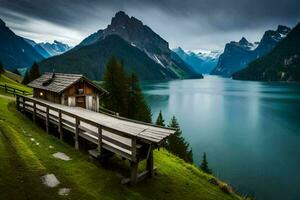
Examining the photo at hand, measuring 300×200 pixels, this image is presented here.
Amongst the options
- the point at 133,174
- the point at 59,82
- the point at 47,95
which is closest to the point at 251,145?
the point at 59,82

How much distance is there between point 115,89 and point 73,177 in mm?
37726

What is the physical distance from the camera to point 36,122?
2352 centimetres

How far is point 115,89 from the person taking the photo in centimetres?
4919

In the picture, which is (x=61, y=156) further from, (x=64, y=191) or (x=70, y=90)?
(x=70, y=90)

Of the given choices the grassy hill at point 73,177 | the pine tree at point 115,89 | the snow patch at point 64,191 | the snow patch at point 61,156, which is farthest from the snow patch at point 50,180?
the pine tree at point 115,89

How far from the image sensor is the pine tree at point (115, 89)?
48.6 metres

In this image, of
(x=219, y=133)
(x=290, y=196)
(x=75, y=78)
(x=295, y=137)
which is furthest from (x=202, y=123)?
(x=75, y=78)

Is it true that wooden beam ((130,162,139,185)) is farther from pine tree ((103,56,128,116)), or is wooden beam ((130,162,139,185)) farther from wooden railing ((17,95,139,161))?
pine tree ((103,56,128,116))

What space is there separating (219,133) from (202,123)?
432 inches

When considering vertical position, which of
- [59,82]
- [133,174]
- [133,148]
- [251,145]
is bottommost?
[251,145]

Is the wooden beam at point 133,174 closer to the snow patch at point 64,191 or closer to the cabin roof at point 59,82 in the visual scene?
the snow patch at point 64,191

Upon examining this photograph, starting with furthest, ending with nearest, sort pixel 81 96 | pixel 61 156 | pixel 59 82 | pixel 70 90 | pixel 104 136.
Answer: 1. pixel 59 82
2. pixel 81 96
3. pixel 70 90
4. pixel 61 156
5. pixel 104 136

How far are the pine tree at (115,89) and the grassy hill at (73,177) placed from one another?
101 ft

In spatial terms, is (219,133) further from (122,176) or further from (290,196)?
(122,176)
